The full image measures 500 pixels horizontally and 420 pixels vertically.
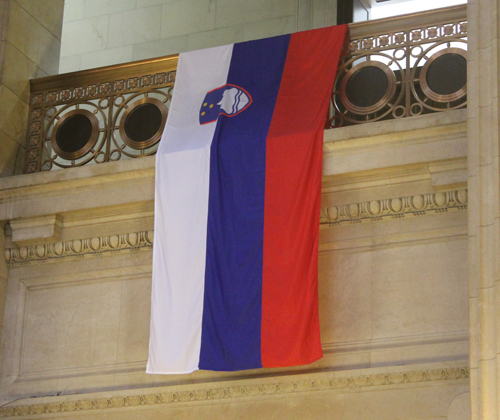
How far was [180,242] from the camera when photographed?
7.74m

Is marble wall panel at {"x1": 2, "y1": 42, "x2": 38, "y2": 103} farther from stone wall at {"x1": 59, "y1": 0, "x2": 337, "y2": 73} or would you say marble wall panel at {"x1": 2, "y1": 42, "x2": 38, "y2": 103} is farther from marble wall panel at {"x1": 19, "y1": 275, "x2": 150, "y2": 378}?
stone wall at {"x1": 59, "y1": 0, "x2": 337, "y2": 73}

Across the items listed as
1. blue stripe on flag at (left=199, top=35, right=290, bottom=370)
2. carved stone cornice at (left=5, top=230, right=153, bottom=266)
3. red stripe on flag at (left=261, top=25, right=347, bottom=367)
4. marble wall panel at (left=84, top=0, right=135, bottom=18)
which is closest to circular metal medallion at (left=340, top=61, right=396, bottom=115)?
red stripe on flag at (left=261, top=25, right=347, bottom=367)

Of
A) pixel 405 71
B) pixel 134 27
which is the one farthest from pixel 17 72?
pixel 405 71

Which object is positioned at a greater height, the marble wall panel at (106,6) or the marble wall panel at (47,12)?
the marble wall panel at (106,6)

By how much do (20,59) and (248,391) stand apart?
366 centimetres

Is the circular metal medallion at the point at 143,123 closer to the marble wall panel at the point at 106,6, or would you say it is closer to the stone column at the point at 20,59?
the stone column at the point at 20,59

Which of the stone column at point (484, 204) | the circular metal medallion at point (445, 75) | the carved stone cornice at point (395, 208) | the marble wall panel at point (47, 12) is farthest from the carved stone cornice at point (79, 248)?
the stone column at point (484, 204)

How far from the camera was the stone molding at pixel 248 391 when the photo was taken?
6984mm

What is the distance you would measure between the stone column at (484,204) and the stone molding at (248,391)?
104cm

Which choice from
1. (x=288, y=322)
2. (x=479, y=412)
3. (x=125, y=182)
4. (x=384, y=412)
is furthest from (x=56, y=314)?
(x=479, y=412)

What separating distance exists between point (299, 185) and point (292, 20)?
3609mm

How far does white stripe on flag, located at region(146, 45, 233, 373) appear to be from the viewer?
7.48 meters

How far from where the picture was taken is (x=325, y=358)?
24.1 ft

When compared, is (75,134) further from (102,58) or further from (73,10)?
(73,10)
